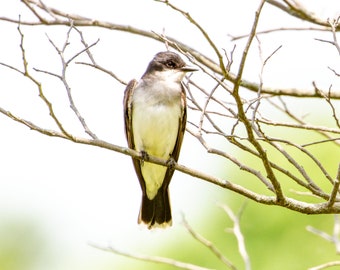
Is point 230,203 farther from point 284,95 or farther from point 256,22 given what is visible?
point 256,22

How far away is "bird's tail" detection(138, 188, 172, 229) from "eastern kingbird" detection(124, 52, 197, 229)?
31 centimetres

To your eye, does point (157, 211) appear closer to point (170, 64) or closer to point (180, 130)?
point (180, 130)

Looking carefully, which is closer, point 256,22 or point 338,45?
point 256,22

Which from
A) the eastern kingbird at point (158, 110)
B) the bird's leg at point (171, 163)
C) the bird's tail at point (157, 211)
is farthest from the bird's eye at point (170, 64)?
the bird's tail at point (157, 211)

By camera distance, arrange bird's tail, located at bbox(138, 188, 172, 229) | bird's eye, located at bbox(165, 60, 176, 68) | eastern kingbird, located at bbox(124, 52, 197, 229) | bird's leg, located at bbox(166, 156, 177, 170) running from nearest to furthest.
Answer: bird's leg, located at bbox(166, 156, 177, 170) → eastern kingbird, located at bbox(124, 52, 197, 229) → bird's eye, located at bbox(165, 60, 176, 68) → bird's tail, located at bbox(138, 188, 172, 229)

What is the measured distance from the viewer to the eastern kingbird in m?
7.09

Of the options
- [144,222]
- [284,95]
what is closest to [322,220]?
[144,222]

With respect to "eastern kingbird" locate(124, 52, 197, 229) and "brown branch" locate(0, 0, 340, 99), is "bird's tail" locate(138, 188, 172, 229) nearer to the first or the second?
→ "eastern kingbird" locate(124, 52, 197, 229)

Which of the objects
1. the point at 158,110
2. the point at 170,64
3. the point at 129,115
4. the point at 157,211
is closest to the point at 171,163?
the point at 158,110

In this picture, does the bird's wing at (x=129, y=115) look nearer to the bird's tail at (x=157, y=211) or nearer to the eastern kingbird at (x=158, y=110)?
the eastern kingbird at (x=158, y=110)

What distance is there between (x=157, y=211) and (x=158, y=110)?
110 cm

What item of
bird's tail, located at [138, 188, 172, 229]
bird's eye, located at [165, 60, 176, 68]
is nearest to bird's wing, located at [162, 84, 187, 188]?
bird's eye, located at [165, 60, 176, 68]

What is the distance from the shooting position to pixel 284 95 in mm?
6055

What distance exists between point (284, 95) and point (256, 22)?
1639 millimetres
